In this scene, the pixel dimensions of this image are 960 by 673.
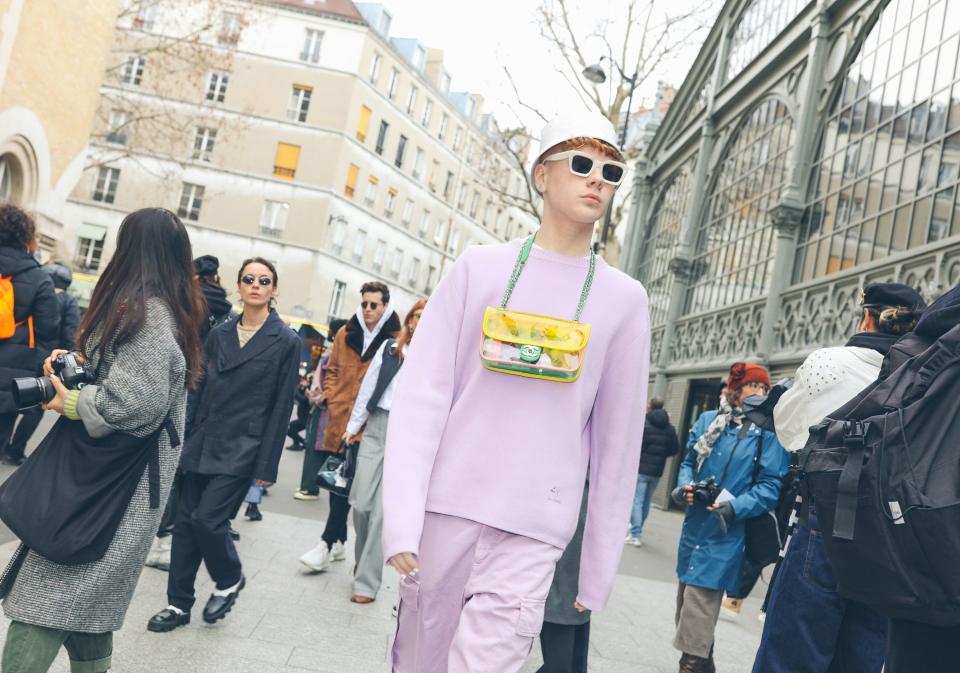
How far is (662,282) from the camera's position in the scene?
76.5 ft

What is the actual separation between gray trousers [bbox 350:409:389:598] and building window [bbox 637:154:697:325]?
51.3ft

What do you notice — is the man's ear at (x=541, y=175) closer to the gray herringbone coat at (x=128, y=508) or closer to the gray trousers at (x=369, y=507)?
the gray herringbone coat at (x=128, y=508)

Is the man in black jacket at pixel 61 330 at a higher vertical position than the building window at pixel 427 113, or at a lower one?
lower

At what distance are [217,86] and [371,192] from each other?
344 inches

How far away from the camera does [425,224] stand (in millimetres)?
54406

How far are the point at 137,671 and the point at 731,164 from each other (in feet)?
56.7

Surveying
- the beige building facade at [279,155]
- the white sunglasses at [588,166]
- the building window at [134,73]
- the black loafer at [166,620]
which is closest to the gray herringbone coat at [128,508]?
the white sunglasses at [588,166]

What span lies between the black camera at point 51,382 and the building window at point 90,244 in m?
44.1

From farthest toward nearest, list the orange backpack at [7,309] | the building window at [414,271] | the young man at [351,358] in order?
the building window at [414,271]
the young man at [351,358]
the orange backpack at [7,309]

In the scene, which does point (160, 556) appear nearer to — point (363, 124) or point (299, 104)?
point (299, 104)

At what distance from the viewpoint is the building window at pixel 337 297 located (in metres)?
46.7

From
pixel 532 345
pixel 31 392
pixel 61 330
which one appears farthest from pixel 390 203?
pixel 532 345

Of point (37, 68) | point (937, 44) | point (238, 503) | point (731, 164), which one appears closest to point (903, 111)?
point (937, 44)

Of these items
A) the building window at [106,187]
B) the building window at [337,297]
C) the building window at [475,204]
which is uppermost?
the building window at [475,204]
